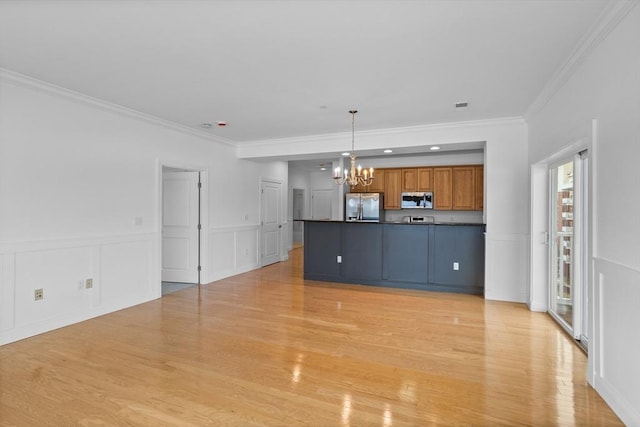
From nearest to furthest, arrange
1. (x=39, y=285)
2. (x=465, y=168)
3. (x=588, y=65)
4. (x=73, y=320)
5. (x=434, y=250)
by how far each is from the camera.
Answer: (x=588, y=65), (x=39, y=285), (x=73, y=320), (x=434, y=250), (x=465, y=168)

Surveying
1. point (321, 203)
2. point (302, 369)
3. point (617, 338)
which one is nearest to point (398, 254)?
point (302, 369)

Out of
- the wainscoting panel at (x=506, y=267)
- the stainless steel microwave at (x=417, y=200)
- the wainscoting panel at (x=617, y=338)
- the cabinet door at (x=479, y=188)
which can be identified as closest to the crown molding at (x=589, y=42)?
the wainscoting panel at (x=617, y=338)

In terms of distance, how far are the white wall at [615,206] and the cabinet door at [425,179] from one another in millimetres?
4406

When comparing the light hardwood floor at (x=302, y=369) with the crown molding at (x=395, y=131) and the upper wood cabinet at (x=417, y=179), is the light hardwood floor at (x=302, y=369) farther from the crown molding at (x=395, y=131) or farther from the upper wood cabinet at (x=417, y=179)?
the upper wood cabinet at (x=417, y=179)

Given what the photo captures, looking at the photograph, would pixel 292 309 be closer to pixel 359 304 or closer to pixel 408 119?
pixel 359 304

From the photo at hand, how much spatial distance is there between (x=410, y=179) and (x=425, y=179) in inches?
12.3

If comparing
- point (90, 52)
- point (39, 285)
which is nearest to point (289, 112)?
point (90, 52)

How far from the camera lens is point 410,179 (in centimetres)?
748

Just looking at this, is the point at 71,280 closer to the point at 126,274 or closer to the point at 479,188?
the point at 126,274

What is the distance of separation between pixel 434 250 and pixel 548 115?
253 centimetres

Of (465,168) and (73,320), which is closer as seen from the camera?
(73,320)

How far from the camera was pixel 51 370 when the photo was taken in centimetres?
286

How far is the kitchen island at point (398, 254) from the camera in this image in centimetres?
546

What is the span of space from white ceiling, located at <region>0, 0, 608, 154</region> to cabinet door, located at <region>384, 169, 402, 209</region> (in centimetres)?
316
